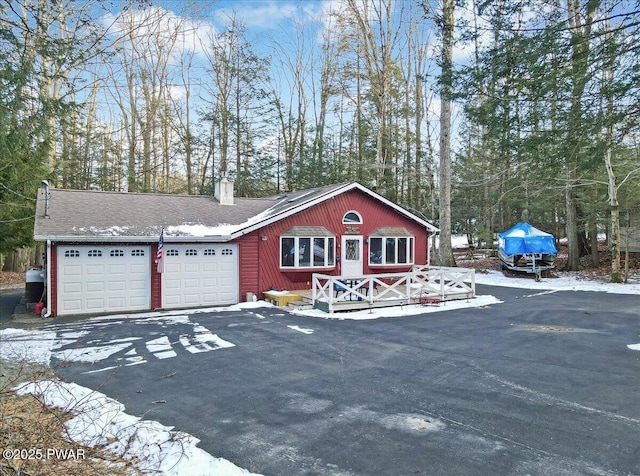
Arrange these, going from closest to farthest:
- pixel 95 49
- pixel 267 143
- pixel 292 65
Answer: pixel 95 49 → pixel 267 143 → pixel 292 65

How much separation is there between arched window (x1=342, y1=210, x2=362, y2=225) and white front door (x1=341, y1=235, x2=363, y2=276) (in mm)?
533

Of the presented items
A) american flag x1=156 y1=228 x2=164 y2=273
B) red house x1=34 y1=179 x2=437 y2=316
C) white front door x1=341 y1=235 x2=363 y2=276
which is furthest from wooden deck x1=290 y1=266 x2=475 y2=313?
american flag x1=156 y1=228 x2=164 y2=273

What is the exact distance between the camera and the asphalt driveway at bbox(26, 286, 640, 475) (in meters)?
3.87

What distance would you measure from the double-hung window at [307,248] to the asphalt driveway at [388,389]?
170 inches

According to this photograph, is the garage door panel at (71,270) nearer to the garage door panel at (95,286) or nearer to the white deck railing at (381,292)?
the garage door panel at (95,286)

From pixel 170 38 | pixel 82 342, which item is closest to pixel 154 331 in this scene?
pixel 82 342

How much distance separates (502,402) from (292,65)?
26.8 m

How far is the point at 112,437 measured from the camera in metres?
4.23

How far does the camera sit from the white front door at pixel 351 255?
1534cm

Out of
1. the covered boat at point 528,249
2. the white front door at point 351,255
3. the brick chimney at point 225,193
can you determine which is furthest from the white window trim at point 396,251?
the covered boat at point 528,249

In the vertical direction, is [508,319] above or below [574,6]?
below

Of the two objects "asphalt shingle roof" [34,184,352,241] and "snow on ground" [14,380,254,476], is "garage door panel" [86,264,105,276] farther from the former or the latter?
"snow on ground" [14,380,254,476]

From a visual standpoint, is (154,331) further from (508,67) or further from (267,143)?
(267,143)

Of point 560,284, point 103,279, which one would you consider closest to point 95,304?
point 103,279
